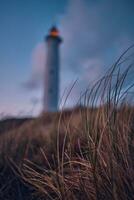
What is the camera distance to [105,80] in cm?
154

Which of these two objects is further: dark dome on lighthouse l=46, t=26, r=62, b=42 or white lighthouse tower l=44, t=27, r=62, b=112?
dark dome on lighthouse l=46, t=26, r=62, b=42

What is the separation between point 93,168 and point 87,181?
20 centimetres

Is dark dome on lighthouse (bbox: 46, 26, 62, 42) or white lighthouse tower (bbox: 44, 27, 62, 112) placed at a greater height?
dark dome on lighthouse (bbox: 46, 26, 62, 42)

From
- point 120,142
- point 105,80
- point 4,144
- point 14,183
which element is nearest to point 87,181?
point 120,142

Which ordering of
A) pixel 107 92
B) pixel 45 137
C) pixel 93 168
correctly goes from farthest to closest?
1. pixel 45 137
2. pixel 107 92
3. pixel 93 168

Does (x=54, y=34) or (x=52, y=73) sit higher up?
(x=54, y=34)

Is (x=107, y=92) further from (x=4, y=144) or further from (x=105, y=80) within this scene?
(x=4, y=144)

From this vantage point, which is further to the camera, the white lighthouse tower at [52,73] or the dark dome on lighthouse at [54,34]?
the dark dome on lighthouse at [54,34]

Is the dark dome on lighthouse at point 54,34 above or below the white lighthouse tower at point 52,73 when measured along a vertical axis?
above

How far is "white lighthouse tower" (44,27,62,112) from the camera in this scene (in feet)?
65.1

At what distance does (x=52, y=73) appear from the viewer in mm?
20062

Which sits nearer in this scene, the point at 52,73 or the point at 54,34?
the point at 52,73

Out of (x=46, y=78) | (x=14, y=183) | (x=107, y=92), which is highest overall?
(x=46, y=78)

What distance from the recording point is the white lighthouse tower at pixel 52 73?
19.8m
